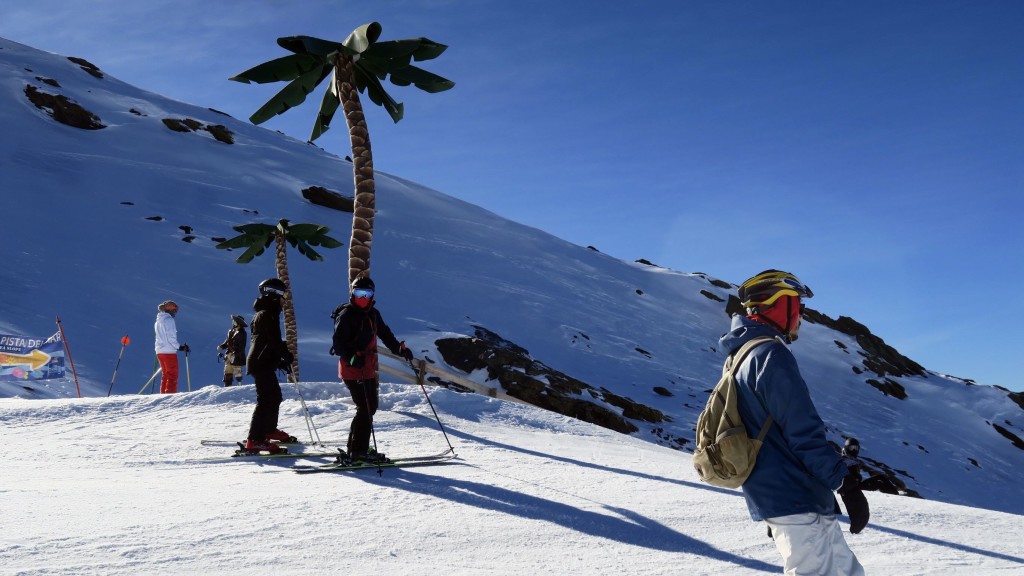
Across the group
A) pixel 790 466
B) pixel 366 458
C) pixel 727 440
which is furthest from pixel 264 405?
pixel 790 466

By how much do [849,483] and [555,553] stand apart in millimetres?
2589

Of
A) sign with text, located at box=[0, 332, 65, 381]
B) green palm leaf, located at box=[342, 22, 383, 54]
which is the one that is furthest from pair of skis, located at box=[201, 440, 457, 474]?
sign with text, located at box=[0, 332, 65, 381]

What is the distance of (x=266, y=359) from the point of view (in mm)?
8469

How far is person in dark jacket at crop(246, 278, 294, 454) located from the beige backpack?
20.1 ft

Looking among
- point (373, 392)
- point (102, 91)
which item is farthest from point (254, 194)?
point (373, 392)

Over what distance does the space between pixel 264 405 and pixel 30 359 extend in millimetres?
9166

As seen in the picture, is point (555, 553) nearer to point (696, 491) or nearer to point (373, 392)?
point (696, 491)

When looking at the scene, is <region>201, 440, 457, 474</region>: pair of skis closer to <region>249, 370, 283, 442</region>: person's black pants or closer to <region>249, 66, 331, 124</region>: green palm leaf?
<region>249, 370, 283, 442</region>: person's black pants

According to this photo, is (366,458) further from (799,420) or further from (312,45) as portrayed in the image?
(312,45)

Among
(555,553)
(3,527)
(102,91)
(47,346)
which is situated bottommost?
(47,346)

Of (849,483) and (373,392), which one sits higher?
(849,483)

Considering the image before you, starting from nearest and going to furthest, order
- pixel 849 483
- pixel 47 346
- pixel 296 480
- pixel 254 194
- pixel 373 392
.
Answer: pixel 849 483, pixel 296 480, pixel 373 392, pixel 47 346, pixel 254 194

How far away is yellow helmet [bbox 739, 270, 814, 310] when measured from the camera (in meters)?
3.36

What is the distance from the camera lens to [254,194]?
4644 centimetres
